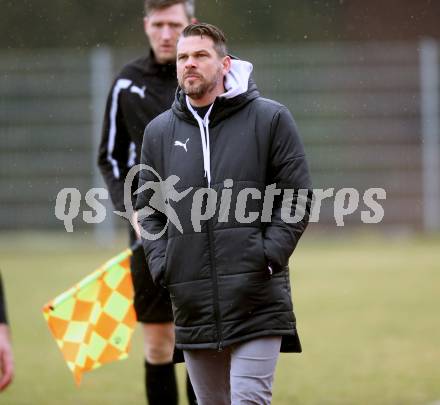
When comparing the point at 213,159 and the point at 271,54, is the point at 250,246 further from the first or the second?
the point at 271,54

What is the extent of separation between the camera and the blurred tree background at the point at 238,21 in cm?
2244

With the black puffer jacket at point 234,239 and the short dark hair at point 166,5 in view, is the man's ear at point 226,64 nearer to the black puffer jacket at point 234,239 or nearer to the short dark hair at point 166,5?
the black puffer jacket at point 234,239

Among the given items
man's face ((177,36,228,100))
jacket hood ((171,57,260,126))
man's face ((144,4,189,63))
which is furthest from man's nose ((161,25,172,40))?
man's face ((177,36,228,100))

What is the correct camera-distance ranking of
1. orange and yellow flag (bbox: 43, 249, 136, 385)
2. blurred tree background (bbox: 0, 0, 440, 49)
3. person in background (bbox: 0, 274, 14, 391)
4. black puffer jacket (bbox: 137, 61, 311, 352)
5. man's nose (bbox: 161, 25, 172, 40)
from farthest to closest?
blurred tree background (bbox: 0, 0, 440, 49)
orange and yellow flag (bbox: 43, 249, 136, 385)
man's nose (bbox: 161, 25, 172, 40)
person in background (bbox: 0, 274, 14, 391)
black puffer jacket (bbox: 137, 61, 311, 352)

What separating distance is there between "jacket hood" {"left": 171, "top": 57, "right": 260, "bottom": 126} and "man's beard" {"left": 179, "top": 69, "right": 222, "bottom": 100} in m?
0.06

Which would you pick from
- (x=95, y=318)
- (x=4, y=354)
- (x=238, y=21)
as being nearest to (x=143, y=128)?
(x=95, y=318)

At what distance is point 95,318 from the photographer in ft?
19.7

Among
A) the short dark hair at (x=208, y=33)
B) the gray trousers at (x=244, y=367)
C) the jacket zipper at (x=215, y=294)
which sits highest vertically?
the short dark hair at (x=208, y=33)

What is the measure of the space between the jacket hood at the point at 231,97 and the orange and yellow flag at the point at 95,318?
1.51 metres

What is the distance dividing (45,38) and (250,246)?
65.2ft

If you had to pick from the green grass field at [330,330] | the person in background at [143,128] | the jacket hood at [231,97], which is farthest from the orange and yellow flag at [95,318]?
the jacket hood at [231,97]

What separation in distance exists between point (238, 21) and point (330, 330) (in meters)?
13.0

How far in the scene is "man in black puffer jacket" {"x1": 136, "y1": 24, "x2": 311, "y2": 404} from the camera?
4.48 m

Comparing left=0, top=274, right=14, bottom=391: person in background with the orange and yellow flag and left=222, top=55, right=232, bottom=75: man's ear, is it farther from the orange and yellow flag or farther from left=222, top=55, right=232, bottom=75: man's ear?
left=222, top=55, right=232, bottom=75: man's ear
